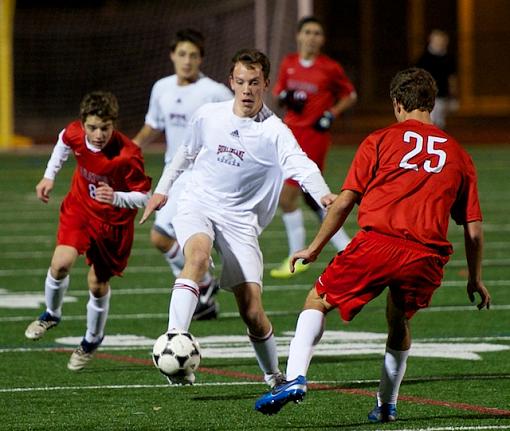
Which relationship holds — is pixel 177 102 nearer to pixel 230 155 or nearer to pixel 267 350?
pixel 230 155

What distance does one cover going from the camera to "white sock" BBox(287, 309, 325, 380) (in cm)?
643

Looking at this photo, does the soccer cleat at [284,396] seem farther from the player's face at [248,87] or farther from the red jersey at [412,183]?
the player's face at [248,87]

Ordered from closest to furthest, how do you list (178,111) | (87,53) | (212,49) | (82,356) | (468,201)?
(468,201) → (82,356) → (178,111) → (212,49) → (87,53)

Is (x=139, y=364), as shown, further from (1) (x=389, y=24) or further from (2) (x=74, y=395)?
(1) (x=389, y=24)

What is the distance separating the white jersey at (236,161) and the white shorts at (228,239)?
0.05 m

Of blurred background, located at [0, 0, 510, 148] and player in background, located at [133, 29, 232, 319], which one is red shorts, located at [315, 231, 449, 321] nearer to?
player in background, located at [133, 29, 232, 319]

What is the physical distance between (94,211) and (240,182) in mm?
1454

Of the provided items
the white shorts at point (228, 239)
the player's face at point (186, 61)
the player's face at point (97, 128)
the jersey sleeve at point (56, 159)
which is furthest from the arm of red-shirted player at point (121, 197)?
the player's face at point (186, 61)

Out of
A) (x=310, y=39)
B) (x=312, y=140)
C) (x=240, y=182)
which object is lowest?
(x=240, y=182)

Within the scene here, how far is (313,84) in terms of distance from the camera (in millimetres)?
13984

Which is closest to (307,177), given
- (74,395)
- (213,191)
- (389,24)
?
(213,191)

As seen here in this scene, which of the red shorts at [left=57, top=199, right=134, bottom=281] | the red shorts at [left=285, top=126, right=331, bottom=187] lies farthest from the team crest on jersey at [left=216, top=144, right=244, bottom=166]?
the red shorts at [left=285, top=126, right=331, bottom=187]

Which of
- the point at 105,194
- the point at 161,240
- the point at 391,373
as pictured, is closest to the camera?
the point at 391,373

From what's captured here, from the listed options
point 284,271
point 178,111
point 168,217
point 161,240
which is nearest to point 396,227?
point 168,217
